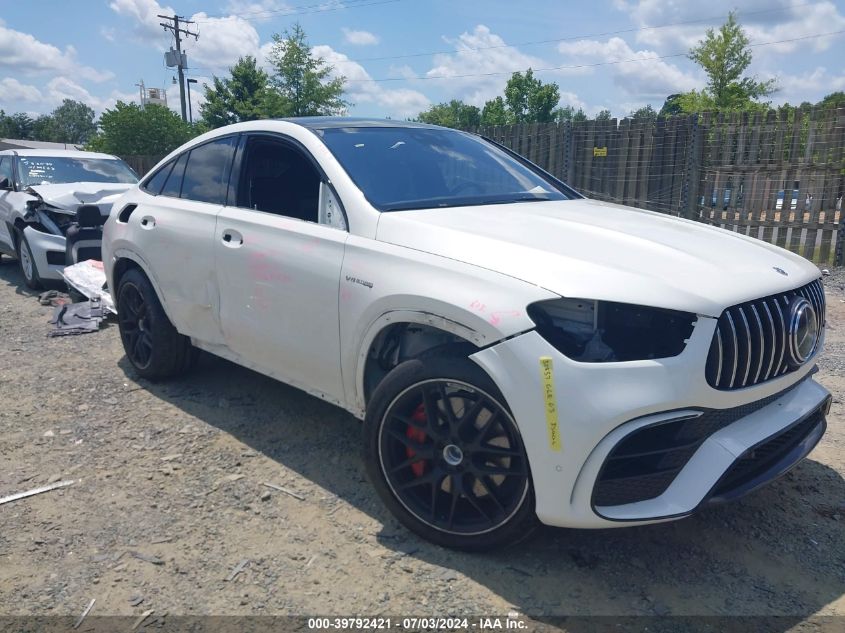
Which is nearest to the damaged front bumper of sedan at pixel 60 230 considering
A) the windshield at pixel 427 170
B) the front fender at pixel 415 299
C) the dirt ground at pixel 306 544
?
the dirt ground at pixel 306 544

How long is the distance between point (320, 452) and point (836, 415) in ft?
10.4

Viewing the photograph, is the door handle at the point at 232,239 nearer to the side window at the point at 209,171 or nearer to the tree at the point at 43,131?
the side window at the point at 209,171

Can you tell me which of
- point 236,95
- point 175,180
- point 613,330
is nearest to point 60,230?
point 175,180

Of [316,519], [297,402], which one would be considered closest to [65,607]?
[316,519]

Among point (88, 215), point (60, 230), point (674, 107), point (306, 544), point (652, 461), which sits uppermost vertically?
point (674, 107)

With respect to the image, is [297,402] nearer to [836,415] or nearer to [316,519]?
[316,519]

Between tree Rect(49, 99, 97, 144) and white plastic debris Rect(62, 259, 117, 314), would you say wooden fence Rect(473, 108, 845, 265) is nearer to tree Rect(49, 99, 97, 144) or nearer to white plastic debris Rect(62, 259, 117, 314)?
white plastic debris Rect(62, 259, 117, 314)

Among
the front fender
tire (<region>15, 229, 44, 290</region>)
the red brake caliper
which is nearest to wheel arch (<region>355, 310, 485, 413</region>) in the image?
the front fender

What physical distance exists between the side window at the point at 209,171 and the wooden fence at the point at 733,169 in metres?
7.46

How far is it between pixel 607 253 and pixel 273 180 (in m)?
2.17

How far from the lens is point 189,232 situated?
13.4ft

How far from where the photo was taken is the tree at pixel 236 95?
4172 cm

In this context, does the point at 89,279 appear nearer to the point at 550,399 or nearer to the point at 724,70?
the point at 550,399

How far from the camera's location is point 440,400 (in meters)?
2.76
